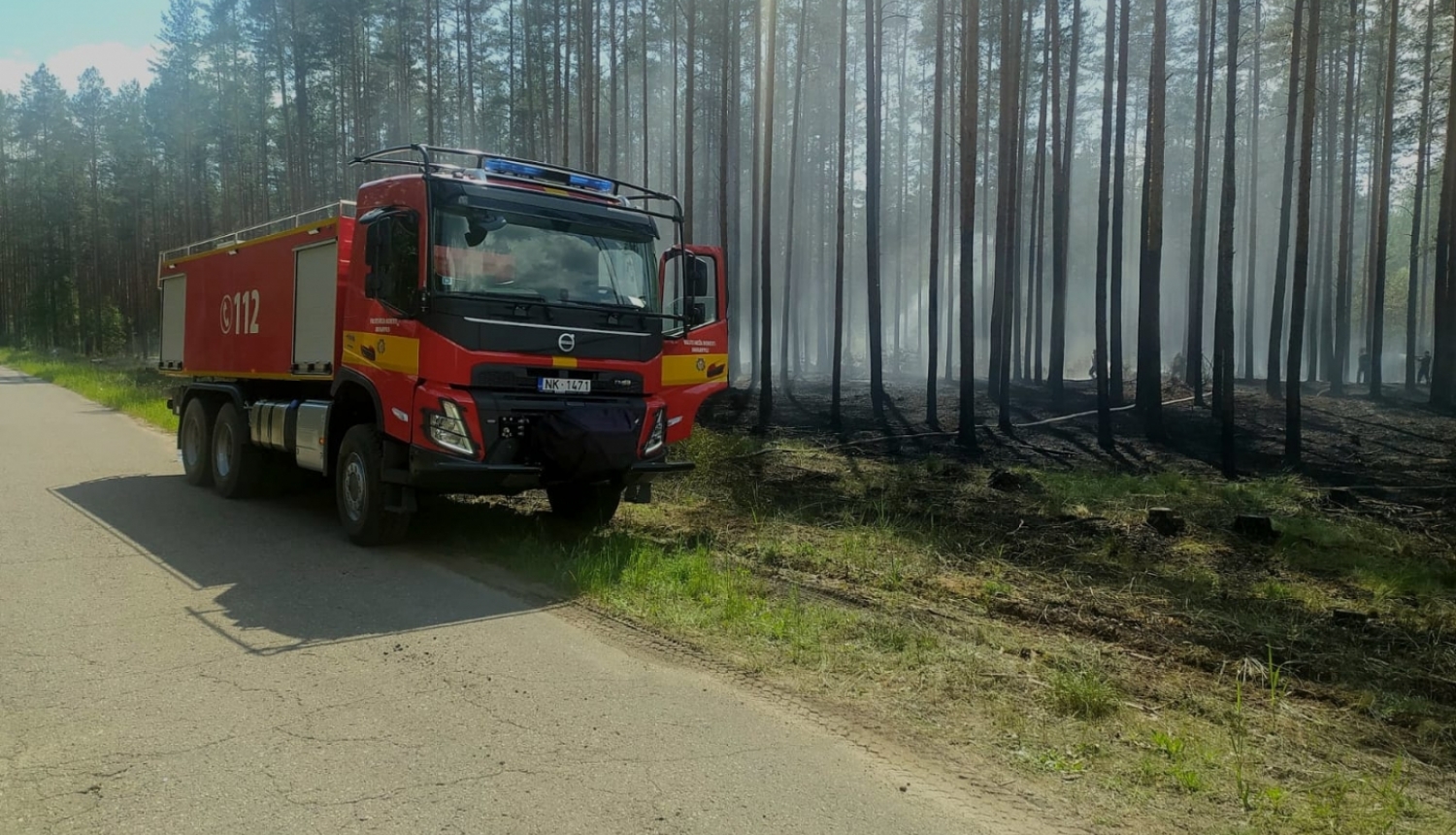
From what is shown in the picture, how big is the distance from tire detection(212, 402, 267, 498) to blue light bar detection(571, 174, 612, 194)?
5.09 metres

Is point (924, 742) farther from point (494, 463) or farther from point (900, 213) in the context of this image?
point (900, 213)

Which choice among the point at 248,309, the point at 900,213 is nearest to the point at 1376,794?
the point at 248,309

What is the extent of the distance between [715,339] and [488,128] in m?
27.4

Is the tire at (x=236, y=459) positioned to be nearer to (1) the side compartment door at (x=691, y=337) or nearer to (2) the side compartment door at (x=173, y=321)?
(2) the side compartment door at (x=173, y=321)

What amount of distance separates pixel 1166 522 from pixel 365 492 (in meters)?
7.59

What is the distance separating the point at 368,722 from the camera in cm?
434

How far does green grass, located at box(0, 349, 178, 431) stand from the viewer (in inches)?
794

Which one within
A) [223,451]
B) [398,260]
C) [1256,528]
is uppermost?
[398,260]

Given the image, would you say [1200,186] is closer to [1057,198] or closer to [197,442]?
[1057,198]

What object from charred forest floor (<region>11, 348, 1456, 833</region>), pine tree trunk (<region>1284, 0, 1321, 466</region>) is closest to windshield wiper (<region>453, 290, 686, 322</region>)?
charred forest floor (<region>11, 348, 1456, 833</region>)

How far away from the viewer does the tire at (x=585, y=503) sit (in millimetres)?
9281

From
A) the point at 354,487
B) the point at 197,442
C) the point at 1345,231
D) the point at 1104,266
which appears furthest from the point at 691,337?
the point at 1345,231

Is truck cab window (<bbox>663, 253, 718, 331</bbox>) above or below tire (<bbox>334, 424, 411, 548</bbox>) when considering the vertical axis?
above

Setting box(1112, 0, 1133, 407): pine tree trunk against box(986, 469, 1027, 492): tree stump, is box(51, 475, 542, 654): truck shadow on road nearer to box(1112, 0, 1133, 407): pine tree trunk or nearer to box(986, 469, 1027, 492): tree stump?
box(986, 469, 1027, 492): tree stump
